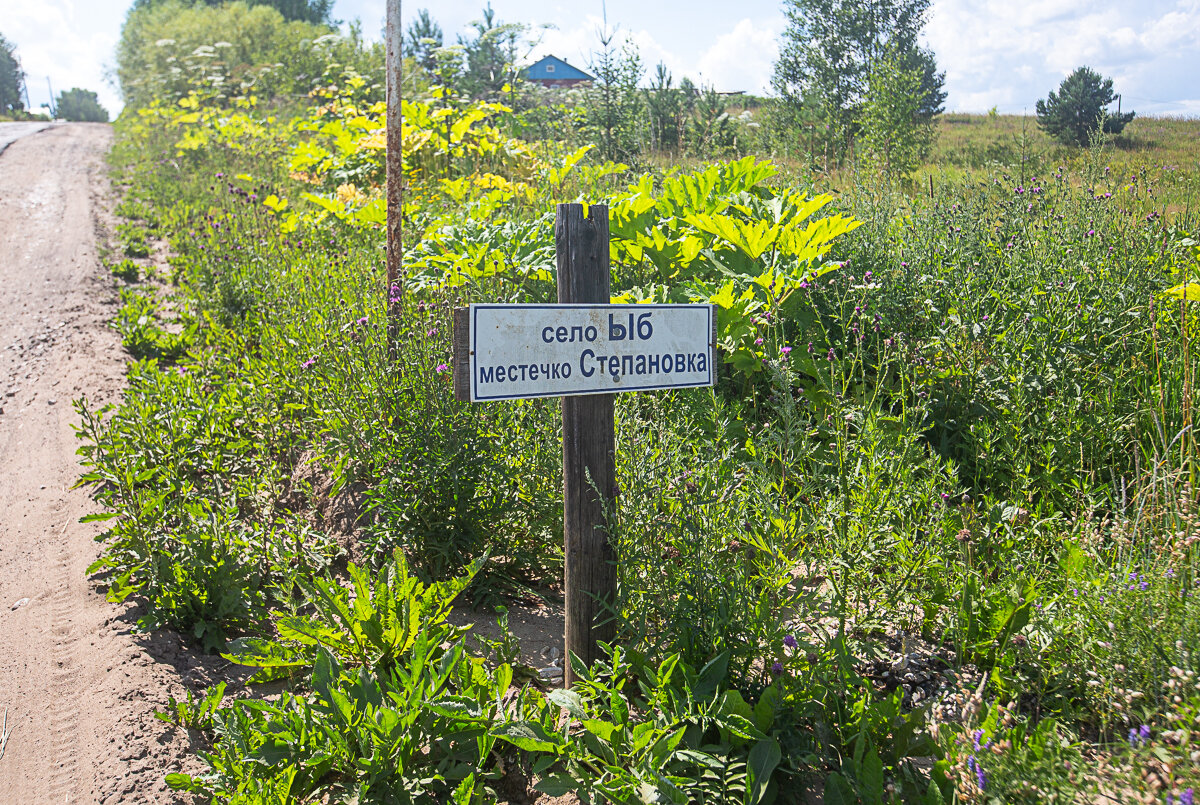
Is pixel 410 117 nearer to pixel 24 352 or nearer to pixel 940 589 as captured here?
pixel 24 352

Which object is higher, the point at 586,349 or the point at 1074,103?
the point at 1074,103

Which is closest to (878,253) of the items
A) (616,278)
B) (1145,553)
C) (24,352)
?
(616,278)

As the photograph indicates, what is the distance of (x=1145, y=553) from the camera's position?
2273 mm

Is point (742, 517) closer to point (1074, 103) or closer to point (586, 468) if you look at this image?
point (586, 468)

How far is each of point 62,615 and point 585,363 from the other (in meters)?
2.22

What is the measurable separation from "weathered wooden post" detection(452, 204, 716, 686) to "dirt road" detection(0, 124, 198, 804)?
49.1 inches

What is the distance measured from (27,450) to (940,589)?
4699mm

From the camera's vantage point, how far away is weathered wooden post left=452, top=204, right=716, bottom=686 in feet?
6.22

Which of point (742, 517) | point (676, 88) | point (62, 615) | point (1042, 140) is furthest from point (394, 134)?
point (1042, 140)

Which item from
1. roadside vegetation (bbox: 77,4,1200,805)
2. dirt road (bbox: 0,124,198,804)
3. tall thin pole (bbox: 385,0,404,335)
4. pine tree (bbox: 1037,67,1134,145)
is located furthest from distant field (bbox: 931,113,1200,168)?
dirt road (bbox: 0,124,198,804)

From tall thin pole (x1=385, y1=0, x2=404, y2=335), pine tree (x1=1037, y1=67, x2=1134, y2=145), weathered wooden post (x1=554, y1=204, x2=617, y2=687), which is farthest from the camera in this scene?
pine tree (x1=1037, y1=67, x2=1134, y2=145)

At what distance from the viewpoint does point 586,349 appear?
202 centimetres

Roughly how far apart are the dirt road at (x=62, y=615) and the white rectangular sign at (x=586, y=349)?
1393mm

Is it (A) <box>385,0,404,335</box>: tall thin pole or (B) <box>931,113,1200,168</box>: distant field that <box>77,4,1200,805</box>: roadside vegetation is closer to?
(A) <box>385,0,404,335</box>: tall thin pole
